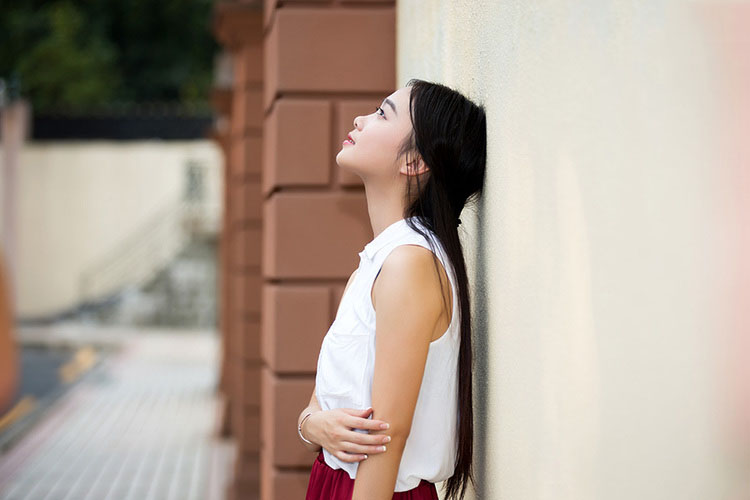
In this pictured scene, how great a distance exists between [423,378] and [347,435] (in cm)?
20

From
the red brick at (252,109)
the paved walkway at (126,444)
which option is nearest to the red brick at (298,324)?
the paved walkway at (126,444)

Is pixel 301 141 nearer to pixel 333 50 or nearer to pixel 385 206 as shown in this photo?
pixel 333 50

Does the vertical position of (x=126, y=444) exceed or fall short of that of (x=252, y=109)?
it falls short

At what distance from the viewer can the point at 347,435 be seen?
6.51 feet

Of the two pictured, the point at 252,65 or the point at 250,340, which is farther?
the point at 250,340

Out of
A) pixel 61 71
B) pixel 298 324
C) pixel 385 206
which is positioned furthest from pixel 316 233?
pixel 61 71

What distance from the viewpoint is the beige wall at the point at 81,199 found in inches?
935

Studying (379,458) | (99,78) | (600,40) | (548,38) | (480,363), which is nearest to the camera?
(600,40)

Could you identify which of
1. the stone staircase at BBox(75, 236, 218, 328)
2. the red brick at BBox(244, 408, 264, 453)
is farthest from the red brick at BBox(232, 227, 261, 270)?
the stone staircase at BBox(75, 236, 218, 328)

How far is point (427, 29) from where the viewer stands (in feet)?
9.69

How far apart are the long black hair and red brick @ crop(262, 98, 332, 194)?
1.41 metres

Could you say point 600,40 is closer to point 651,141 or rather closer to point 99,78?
point 651,141

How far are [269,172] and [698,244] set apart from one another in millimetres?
2684

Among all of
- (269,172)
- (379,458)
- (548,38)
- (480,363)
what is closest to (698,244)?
(548,38)
